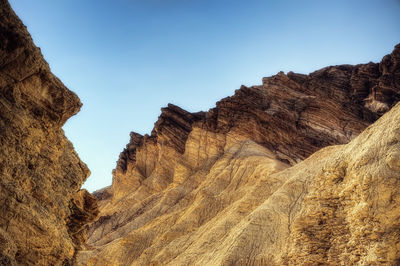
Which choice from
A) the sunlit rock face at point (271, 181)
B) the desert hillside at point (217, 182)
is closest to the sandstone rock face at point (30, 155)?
the desert hillside at point (217, 182)

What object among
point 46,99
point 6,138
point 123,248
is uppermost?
point 46,99

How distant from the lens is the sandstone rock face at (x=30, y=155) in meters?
11.1

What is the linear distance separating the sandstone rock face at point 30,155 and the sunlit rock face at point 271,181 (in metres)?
9.22

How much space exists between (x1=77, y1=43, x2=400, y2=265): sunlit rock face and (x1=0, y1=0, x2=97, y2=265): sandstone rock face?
9216 mm

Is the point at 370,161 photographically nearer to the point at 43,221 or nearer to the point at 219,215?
the point at 43,221

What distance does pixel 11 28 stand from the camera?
1166cm

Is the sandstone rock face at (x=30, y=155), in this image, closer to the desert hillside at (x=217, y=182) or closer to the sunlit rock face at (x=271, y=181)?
the desert hillside at (x=217, y=182)

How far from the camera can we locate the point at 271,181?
1448 inches

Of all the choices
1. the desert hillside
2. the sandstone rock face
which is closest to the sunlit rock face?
the desert hillside

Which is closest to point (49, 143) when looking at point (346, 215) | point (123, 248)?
point (346, 215)

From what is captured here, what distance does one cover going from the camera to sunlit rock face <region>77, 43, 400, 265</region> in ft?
47.4

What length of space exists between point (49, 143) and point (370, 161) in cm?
1195

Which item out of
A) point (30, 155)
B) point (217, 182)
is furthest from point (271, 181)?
point (30, 155)

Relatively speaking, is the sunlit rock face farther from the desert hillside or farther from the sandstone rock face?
the sandstone rock face
